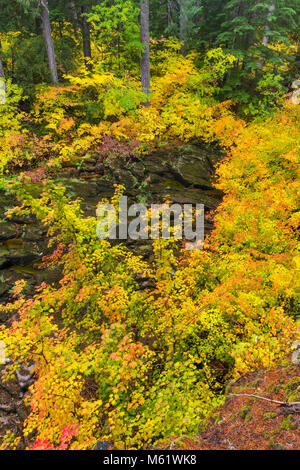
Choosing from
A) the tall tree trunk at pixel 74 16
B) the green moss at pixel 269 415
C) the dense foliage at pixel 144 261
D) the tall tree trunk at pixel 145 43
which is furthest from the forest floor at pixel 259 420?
the tall tree trunk at pixel 74 16

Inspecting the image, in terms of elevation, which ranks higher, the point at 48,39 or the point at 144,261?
the point at 48,39

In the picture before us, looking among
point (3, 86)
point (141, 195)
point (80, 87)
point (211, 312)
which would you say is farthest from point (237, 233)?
point (3, 86)

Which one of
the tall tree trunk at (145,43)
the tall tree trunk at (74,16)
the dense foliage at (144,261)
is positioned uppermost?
the tall tree trunk at (74,16)

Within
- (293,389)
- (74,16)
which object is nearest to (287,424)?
(293,389)

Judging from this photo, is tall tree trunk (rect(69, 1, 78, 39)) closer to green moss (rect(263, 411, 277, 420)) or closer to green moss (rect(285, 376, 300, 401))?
green moss (rect(285, 376, 300, 401))

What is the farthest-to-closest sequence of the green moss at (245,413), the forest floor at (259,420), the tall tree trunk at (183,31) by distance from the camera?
the tall tree trunk at (183,31) < the green moss at (245,413) < the forest floor at (259,420)

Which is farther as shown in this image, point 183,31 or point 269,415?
point 183,31

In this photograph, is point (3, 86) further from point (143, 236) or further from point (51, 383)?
point (51, 383)

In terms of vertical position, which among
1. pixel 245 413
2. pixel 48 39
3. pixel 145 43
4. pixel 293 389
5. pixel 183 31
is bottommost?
pixel 245 413

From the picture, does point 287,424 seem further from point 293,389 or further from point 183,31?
point 183,31

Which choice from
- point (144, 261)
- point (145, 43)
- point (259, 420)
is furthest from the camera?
point (145, 43)

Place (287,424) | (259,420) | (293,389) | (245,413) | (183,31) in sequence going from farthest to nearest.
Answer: (183,31), (245,413), (293,389), (259,420), (287,424)

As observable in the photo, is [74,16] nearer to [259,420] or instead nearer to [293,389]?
[293,389]

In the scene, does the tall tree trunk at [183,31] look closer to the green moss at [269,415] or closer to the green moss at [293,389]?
the green moss at [293,389]
